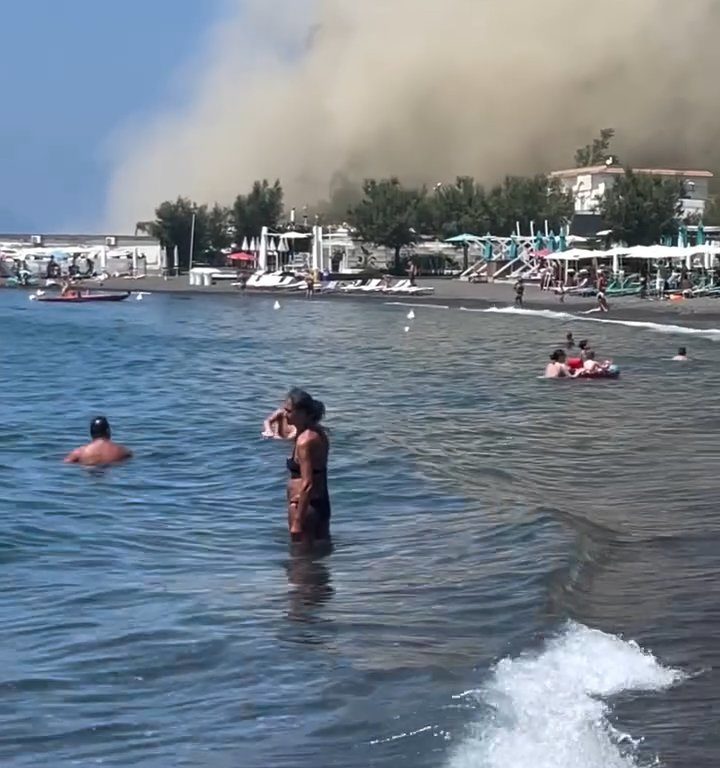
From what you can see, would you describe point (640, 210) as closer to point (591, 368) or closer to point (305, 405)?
point (591, 368)

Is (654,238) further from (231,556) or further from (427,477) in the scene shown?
(231,556)

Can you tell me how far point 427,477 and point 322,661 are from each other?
856cm

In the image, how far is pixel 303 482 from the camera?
1186cm

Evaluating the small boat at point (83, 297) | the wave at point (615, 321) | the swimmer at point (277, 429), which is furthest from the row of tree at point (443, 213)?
the swimmer at point (277, 429)

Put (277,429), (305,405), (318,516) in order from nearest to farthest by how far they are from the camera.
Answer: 1. (305,405)
2. (318,516)
3. (277,429)

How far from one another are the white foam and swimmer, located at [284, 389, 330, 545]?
2.90 metres

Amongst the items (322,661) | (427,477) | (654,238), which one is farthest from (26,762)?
(654,238)

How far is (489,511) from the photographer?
14.5 meters

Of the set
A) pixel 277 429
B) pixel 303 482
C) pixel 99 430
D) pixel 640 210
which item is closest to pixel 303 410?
pixel 303 482

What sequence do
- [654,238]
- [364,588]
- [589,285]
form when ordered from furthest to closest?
[654,238] → [589,285] → [364,588]

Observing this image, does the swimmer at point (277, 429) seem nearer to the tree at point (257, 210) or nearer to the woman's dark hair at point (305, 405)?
the woman's dark hair at point (305, 405)

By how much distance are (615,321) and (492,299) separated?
1812 centimetres

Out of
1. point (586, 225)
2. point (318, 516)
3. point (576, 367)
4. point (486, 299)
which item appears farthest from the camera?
point (586, 225)

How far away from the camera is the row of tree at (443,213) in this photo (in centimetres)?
7888
